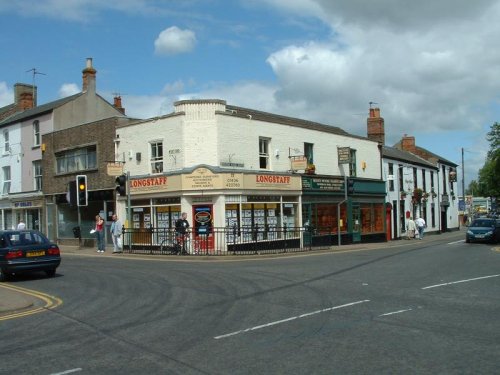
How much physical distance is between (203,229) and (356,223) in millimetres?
13333

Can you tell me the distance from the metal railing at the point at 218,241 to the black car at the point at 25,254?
25.0 feet

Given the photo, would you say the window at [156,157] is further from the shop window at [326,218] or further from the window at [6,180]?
the window at [6,180]

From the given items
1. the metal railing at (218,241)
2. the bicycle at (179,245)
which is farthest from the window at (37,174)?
the bicycle at (179,245)

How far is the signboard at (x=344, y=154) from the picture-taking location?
31750 mm

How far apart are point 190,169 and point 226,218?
9.06ft

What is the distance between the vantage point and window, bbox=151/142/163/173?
25.9m

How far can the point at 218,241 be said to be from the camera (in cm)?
2403

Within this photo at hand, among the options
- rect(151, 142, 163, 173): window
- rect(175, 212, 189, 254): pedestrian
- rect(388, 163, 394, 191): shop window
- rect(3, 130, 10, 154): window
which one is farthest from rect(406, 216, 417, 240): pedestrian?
rect(3, 130, 10, 154): window

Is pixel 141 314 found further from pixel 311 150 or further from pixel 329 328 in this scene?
pixel 311 150

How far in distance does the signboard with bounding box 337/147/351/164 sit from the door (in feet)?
10.3

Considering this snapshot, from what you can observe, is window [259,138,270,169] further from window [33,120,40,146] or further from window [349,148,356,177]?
window [33,120,40,146]

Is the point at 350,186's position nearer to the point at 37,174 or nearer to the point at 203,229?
the point at 203,229

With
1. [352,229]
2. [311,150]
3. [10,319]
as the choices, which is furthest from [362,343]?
[352,229]

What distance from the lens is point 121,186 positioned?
2541 cm
